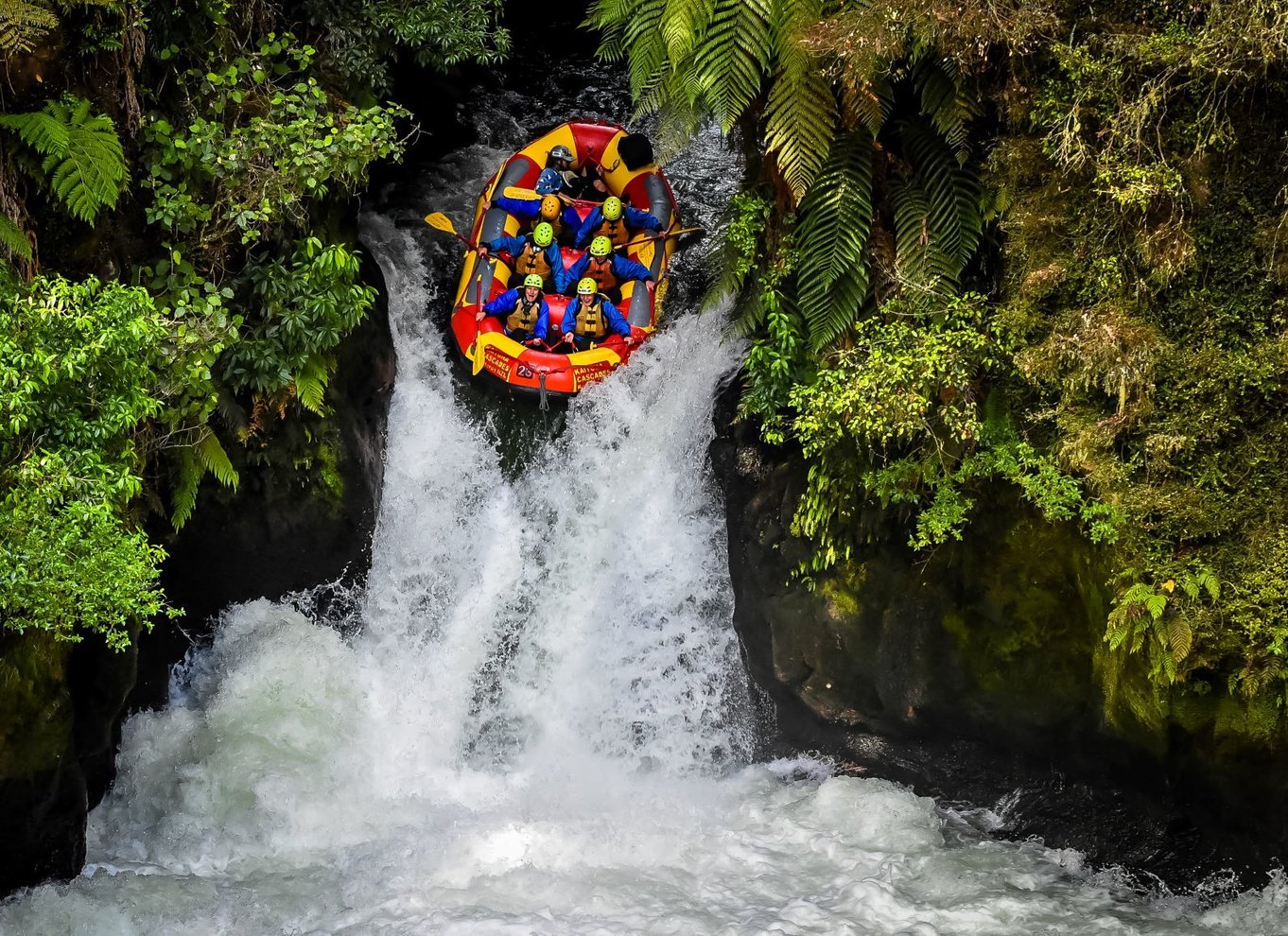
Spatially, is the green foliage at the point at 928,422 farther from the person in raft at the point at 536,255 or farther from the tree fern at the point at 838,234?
the person in raft at the point at 536,255

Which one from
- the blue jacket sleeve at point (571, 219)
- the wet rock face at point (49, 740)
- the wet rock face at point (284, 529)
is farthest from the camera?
the blue jacket sleeve at point (571, 219)

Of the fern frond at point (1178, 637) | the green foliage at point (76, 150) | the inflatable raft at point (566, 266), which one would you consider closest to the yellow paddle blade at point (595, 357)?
the inflatable raft at point (566, 266)

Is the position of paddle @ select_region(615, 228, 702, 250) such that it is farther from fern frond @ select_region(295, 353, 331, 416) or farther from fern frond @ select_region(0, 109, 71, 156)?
fern frond @ select_region(0, 109, 71, 156)

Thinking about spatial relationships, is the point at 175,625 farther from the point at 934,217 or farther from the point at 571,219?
the point at 934,217

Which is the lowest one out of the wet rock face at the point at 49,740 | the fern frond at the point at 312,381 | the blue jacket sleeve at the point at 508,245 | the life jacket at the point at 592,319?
→ the wet rock face at the point at 49,740

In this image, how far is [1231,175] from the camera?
556cm

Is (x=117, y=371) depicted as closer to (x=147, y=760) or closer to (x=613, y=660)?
(x=147, y=760)

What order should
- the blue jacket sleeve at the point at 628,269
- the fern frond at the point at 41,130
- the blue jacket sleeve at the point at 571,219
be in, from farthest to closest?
the blue jacket sleeve at the point at 571,219, the blue jacket sleeve at the point at 628,269, the fern frond at the point at 41,130

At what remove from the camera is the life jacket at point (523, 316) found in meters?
8.89

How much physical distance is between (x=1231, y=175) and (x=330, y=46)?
19.8ft

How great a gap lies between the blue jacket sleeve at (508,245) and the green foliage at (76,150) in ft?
11.5

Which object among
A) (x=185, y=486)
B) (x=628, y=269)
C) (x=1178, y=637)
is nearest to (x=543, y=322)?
(x=628, y=269)

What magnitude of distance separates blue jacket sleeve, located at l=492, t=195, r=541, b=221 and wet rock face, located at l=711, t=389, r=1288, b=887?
259cm

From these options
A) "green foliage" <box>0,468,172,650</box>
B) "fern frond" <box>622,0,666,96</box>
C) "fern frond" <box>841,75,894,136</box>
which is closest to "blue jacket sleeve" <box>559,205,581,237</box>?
"fern frond" <box>622,0,666,96</box>
